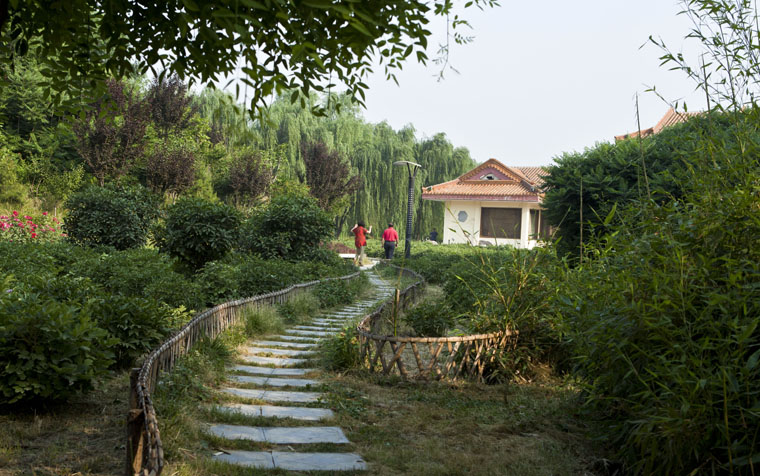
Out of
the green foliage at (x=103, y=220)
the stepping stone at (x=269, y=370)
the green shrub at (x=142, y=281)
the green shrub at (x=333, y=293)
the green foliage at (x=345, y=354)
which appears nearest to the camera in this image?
the stepping stone at (x=269, y=370)

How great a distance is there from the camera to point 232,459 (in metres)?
3.91

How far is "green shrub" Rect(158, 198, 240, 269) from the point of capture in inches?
515

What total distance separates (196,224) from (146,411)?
1020cm

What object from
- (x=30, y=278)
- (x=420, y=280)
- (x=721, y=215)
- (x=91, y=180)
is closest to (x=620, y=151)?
(x=420, y=280)

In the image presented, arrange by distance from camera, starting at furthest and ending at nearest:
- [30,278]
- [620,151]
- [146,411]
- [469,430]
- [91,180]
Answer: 1. [91,180]
2. [620,151]
3. [30,278]
4. [469,430]
5. [146,411]

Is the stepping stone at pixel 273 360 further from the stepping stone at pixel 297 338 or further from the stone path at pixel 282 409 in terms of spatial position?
the stepping stone at pixel 297 338

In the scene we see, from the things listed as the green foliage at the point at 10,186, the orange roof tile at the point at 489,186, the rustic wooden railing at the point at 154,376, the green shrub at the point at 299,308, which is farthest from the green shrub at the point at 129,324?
the orange roof tile at the point at 489,186

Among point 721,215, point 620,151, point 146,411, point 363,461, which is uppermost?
point 620,151

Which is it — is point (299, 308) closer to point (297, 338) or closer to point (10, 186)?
point (297, 338)

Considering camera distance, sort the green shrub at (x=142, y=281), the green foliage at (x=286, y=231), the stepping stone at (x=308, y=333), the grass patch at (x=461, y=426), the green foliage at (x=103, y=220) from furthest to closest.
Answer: the green foliage at (x=286, y=231) → the green foliage at (x=103, y=220) → the stepping stone at (x=308, y=333) → the green shrub at (x=142, y=281) → the grass patch at (x=461, y=426)

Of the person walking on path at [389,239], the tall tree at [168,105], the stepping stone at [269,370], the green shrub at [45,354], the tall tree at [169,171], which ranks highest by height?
the tall tree at [168,105]

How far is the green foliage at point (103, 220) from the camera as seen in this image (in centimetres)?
1577

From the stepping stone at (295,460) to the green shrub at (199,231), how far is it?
9.50 m

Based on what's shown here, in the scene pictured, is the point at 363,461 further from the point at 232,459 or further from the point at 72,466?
the point at 72,466
